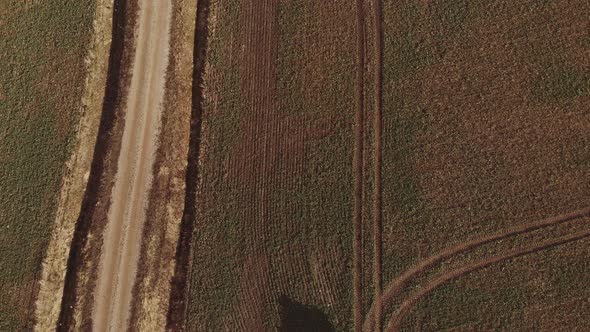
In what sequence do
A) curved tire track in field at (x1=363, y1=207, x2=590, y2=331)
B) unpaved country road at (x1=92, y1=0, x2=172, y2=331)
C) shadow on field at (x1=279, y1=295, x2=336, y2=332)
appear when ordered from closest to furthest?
shadow on field at (x1=279, y1=295, x2=336, y2=332)
curved tire track in field at (x1=363, y1=207, x2=590, y2=331)
unpaved country road at (x1=92, y1=0, x2=172, y2=331)

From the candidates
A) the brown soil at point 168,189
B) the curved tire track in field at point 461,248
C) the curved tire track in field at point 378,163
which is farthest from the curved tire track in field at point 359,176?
the brown soil at point 168,189

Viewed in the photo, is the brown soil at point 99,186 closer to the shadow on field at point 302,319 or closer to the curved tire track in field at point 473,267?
the shadow on field at point 302,319

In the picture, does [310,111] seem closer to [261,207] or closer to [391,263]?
[261,207]

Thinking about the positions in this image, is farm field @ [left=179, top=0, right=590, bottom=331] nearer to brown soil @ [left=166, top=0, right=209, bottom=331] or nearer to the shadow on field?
the shadow on field

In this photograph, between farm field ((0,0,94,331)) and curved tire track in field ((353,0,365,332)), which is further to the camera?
farm field ((0,0,94,331))

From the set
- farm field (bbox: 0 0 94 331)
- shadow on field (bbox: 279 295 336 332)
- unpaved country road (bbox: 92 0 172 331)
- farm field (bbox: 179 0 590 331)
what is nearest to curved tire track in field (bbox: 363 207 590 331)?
farm field (bbox: 179 0 590 331)

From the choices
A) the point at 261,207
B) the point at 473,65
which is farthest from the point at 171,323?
the point at 473,65

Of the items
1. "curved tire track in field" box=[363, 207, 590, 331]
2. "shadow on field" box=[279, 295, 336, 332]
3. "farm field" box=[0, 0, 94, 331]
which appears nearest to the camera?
"shadow on field" box=[279, 295, 336, 332]
